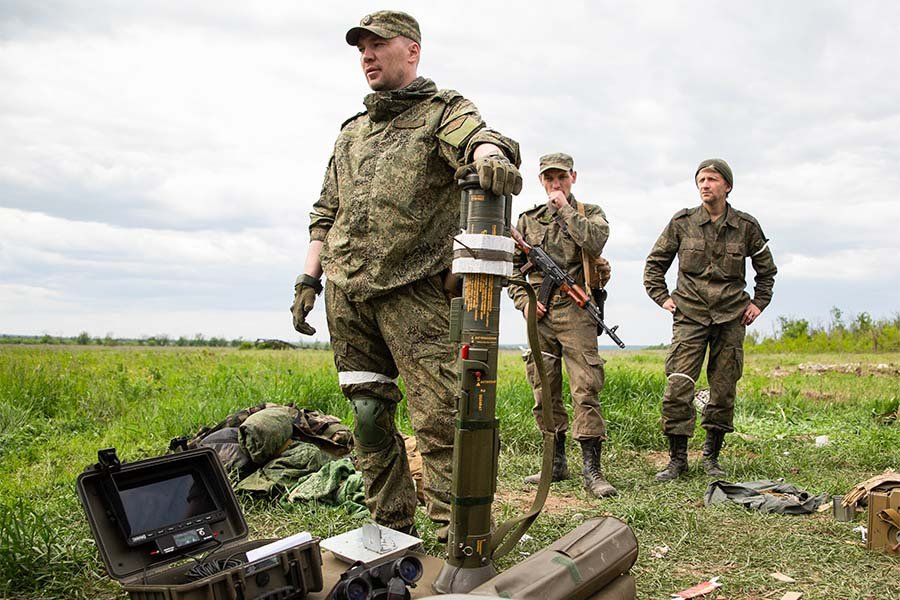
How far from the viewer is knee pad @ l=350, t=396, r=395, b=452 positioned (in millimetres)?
3529

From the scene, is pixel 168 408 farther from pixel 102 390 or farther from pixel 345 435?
pixel 345 435

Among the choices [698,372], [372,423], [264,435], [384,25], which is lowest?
[264,435]

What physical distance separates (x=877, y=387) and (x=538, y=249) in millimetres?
7459

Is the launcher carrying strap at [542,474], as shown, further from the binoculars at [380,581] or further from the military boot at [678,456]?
the military boot at [678,456]

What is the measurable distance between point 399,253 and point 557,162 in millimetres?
2622

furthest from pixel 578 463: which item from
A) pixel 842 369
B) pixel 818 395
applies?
pixel 842 369

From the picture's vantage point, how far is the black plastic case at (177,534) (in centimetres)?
281

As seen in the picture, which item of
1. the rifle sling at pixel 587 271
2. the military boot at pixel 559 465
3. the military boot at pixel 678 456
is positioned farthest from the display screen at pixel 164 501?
the military boot at pixel 678 456

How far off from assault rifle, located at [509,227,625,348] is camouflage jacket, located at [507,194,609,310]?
0.29 feet

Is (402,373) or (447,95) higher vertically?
(447,95)

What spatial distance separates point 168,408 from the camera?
23.5ft

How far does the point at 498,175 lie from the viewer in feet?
9.27

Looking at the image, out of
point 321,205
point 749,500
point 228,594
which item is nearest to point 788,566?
point 749,500

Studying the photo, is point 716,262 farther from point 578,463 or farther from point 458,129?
point 458,129
